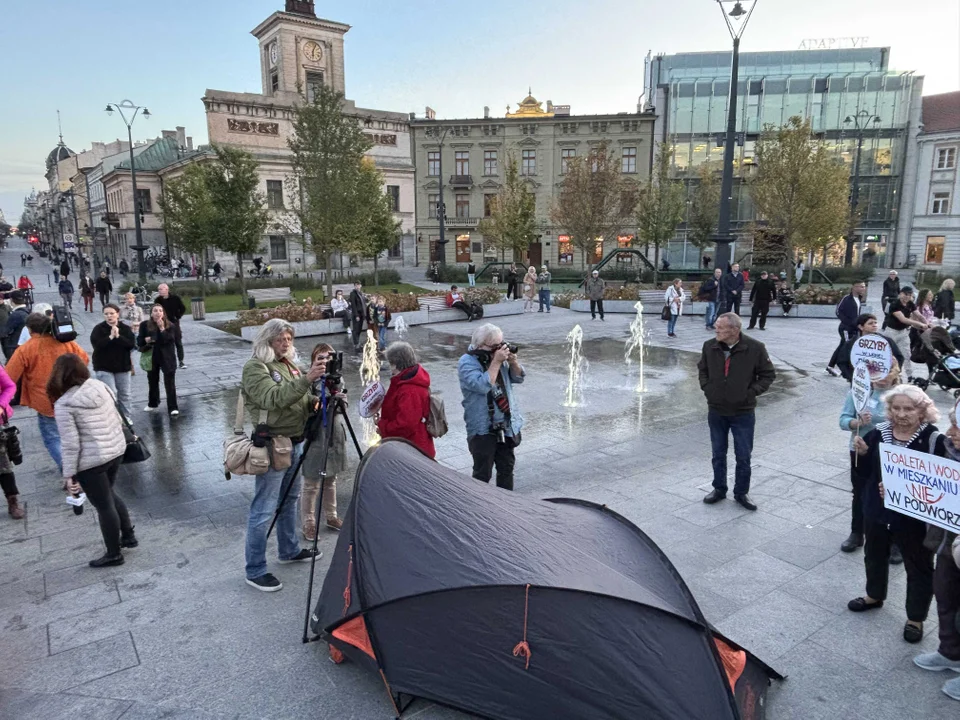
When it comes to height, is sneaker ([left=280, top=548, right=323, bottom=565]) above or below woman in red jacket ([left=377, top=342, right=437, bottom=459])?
below

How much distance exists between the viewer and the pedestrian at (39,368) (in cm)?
677

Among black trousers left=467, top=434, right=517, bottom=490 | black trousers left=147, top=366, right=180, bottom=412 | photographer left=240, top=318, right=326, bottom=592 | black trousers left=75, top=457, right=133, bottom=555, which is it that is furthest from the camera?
black trousers left=147, top=366, right=180, bottom=412

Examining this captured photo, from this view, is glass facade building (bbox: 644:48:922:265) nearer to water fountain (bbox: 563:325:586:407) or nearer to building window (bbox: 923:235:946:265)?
building window (bbox: 923:235:946:265)

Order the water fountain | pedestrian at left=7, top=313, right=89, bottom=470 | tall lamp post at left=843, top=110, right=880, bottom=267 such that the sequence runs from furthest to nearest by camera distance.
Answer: tall lamp post at left=843, top=110, right=880, bottom=267
the water fountain
pedestrian at left=7, top=313, right=89, bottom=470

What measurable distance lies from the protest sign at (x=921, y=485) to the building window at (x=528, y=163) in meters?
50.4

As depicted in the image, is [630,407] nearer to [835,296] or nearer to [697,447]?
[697,447]

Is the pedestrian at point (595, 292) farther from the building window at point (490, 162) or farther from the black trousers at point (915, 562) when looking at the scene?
the building window at point (490, 162)

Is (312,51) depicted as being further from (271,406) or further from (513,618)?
(513,618)

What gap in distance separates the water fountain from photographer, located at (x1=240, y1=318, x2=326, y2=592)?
6.30 metres

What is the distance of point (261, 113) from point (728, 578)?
A: 46.4 meters

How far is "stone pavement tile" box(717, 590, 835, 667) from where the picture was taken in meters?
4.17

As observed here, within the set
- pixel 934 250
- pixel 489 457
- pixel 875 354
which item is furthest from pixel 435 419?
pixel 934 250

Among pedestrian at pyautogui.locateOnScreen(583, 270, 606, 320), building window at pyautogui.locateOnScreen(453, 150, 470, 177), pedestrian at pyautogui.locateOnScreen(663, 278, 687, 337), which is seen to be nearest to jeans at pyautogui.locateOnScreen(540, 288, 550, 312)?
pedestrian at pyautogui.locateOnScreen(583, 270, 606, 320)

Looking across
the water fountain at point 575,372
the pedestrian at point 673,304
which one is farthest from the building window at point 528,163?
the water fountain at point 575,372
